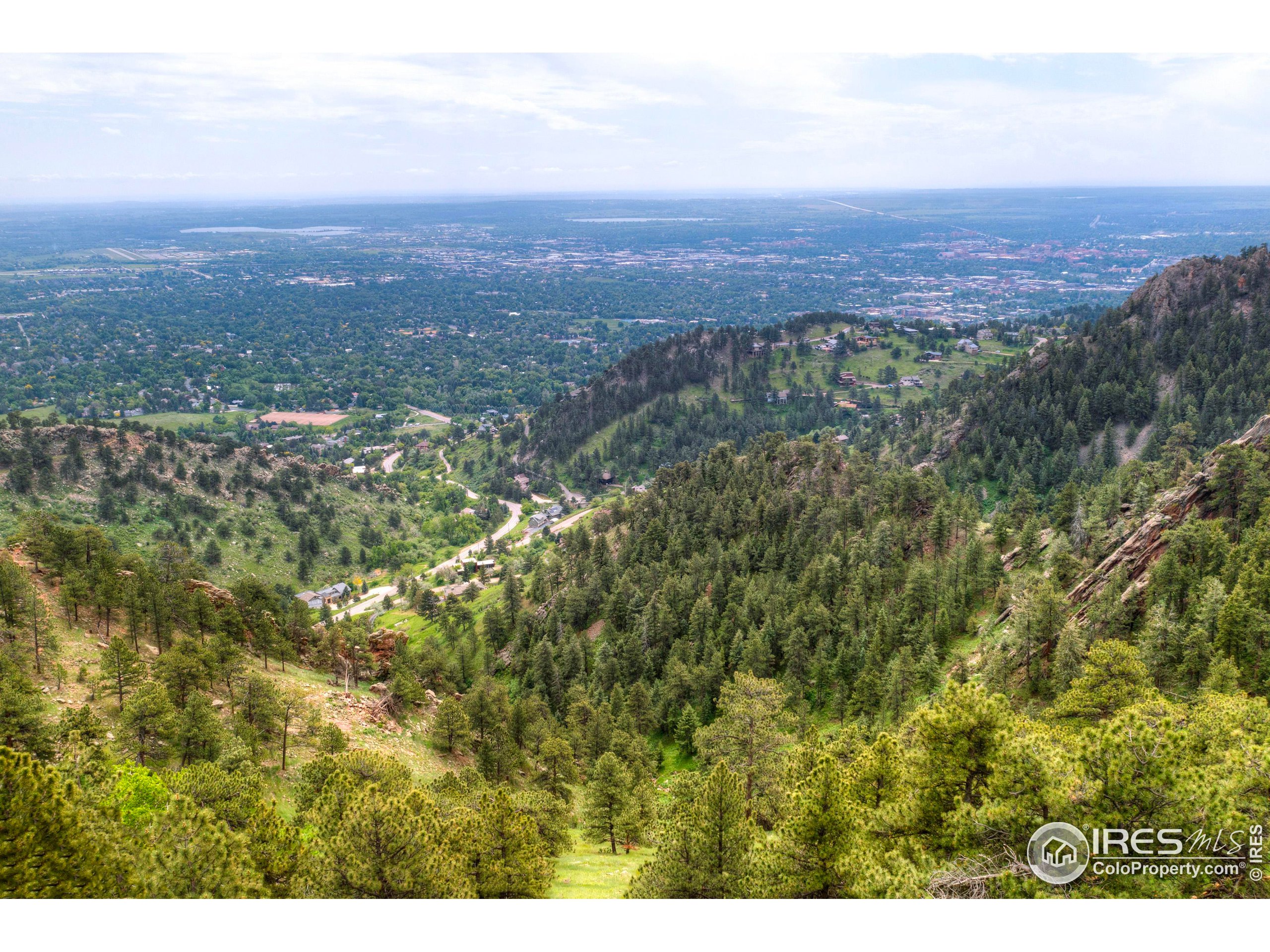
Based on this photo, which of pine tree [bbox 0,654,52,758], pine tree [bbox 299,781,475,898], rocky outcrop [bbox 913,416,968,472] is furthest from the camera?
rocky outcrop [bbox 913,416,968,472]

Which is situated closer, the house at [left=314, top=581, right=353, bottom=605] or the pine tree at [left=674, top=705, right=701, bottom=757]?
the pine tree at [left=674, top=705, right=701, bottom=757]

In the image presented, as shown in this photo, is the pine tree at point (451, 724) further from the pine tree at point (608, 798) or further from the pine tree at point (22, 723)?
the pine tree at point (22, 723)

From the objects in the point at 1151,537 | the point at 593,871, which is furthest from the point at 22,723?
the point at 1151,537

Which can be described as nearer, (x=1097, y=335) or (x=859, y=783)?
(x=859, y=783)

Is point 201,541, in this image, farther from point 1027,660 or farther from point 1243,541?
point 1243,541

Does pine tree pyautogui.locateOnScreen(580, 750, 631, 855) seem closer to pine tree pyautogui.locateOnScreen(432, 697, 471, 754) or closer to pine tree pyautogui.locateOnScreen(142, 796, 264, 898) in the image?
pine tree pyautogui.locateOnScreen(432, 697, 471, 754)

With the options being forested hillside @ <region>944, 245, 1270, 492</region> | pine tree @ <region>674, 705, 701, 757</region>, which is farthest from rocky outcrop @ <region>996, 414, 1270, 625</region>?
forested hillside @ <region>944, 245, 1270, 492</region>

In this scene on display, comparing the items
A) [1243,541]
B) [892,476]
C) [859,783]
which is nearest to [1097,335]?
[892,476]

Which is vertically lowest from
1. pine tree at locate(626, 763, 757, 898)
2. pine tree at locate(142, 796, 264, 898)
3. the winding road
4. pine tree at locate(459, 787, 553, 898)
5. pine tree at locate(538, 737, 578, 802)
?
the winding road
